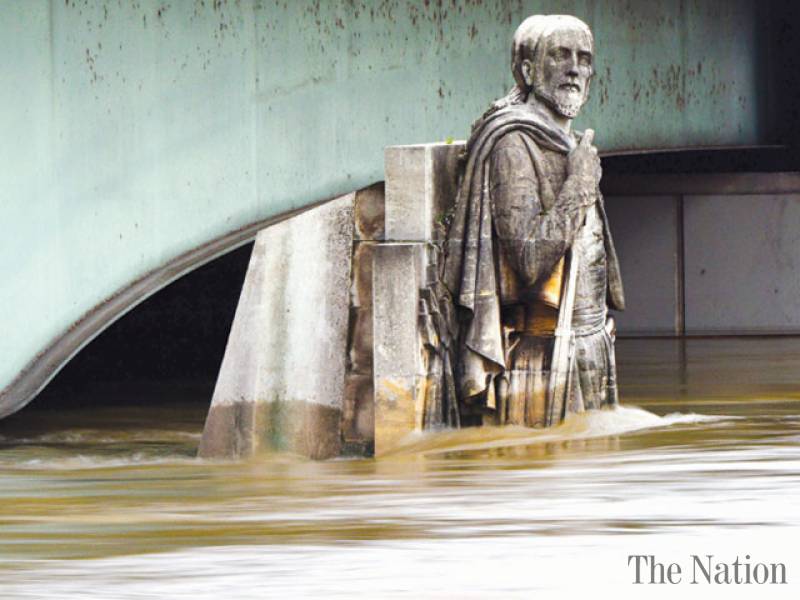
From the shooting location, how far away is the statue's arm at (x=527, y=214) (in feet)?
45.4

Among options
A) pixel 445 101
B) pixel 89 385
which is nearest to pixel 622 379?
pixel 445 101

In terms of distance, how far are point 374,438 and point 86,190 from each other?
11.2 ft

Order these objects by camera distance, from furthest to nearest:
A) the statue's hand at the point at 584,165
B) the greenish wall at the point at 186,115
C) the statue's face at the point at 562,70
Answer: the greenish wall at the point at 186,115 → the statue's face at the point at 562,70 → the statue's hand at the point at 584,165

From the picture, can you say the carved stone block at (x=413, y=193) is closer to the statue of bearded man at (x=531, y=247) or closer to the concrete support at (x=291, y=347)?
the statue of bearded man at (x=531, y=247)

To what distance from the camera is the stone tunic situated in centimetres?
1387

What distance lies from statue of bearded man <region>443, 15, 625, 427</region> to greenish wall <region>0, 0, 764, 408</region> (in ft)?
10.7

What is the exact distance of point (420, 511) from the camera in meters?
10.9

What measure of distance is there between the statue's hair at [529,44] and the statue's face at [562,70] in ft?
0.09

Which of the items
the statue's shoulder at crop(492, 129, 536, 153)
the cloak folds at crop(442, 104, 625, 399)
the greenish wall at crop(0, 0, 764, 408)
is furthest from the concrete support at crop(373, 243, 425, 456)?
the greenish wall at crop(0, 0, 764, 408)

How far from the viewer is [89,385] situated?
2114 centimetres

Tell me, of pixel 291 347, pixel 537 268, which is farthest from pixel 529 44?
pixel 291 347

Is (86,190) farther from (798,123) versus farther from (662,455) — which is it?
(798,123)

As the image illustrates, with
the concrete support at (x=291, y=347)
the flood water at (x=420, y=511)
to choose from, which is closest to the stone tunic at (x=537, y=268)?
the flood water at (x=420, y=511)

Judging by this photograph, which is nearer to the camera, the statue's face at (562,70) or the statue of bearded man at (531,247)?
the statue of bearded man at (531,247)
